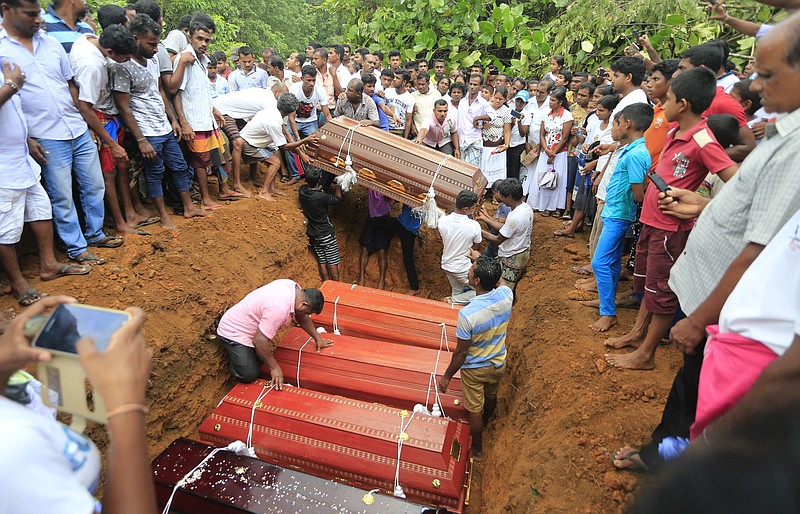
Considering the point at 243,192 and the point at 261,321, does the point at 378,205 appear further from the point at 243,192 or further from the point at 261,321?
the point at 261,321

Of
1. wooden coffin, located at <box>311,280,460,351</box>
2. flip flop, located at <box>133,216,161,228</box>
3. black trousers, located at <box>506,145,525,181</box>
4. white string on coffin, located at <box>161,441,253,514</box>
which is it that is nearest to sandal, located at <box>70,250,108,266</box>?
flip flop, located at <box>133,216,161,228</box>

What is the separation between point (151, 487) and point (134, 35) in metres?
4.04

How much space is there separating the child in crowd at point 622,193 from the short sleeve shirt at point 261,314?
96.3 inches

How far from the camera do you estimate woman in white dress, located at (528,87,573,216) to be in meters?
5.94

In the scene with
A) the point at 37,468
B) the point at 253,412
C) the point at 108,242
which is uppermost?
the point at 37,468

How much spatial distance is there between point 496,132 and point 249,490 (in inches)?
218

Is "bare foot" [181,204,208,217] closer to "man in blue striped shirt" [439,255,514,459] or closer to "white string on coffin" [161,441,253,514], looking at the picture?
"white string on coffin" [161,441,253,514]

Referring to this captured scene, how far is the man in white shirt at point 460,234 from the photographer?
4934 millimetres

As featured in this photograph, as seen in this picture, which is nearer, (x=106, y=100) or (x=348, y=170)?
(x=106, y=100)

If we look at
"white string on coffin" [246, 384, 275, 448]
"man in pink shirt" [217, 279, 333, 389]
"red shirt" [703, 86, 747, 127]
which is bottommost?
"white string on coffin" [246, 384, 275, 448]

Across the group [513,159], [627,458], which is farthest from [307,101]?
[627,458]

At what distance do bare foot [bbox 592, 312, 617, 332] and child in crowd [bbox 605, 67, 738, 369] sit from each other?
57cm

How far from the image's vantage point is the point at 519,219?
195 inches

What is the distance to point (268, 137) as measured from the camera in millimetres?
5621
